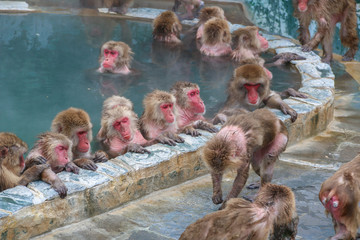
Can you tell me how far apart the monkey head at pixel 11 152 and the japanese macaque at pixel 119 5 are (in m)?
8.84

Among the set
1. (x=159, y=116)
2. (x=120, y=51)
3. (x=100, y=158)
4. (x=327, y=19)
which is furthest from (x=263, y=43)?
(x=100, y=158)

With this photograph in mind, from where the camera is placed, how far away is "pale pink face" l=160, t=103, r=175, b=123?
22.5 feet

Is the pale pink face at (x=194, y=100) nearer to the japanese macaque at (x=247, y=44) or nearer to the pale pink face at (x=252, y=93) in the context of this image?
the pale pink face at (x=252, y=93)

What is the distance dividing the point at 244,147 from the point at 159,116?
6.68 feet

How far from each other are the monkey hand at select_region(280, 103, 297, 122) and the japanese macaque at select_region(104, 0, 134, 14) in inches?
291

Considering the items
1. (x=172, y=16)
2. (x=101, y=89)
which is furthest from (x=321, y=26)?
(x=101, y=89)

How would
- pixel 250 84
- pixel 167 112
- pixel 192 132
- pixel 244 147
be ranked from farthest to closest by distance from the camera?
pixel 250 84 < pixel 167 112 < pixel 192 132 < pixel 244 147

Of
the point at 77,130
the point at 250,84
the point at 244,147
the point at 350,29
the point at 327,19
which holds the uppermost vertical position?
the point at 327,19

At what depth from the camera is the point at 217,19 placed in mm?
11125

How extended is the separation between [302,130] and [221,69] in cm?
362

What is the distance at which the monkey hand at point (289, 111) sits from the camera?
720cm

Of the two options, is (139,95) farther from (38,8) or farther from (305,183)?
(38,8)

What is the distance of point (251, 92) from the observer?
23.6ft

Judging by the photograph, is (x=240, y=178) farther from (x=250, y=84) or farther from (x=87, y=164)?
(x=250, y=84)
